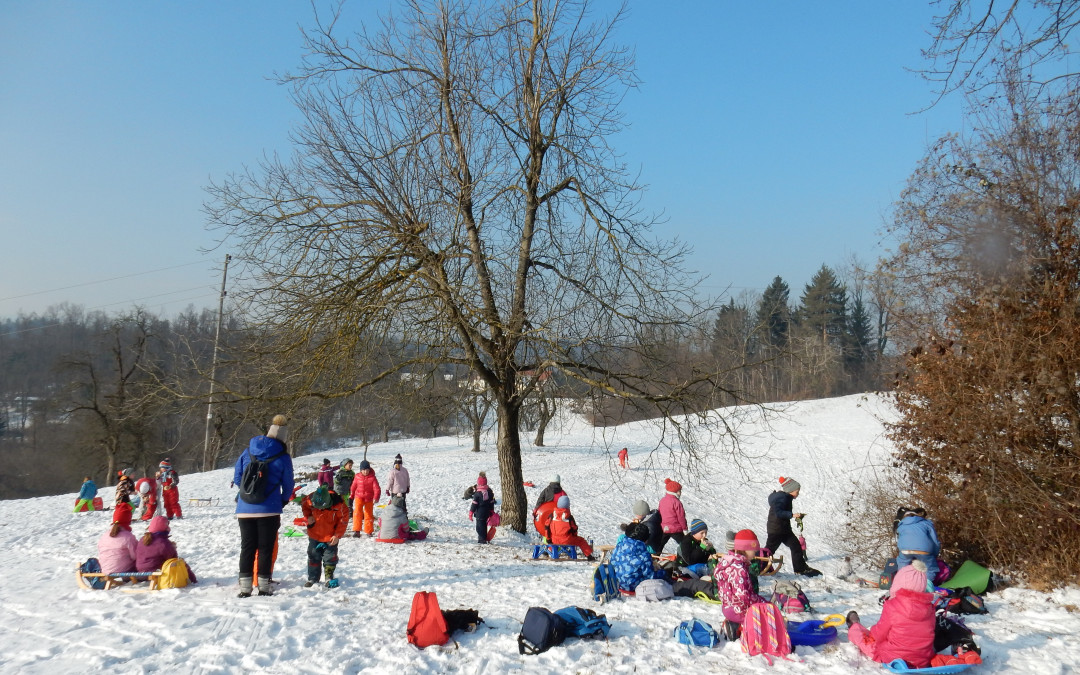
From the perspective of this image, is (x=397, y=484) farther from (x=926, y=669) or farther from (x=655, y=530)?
(x=926, y=669)

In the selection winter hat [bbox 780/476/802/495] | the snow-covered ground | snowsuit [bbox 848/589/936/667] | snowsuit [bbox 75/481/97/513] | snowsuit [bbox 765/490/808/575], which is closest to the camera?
snowsuit [bbox 848/589/936/667]

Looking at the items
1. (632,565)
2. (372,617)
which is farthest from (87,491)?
(632,565)

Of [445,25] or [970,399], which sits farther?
[445,25]

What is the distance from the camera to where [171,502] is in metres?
15.4

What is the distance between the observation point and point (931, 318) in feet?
37.0

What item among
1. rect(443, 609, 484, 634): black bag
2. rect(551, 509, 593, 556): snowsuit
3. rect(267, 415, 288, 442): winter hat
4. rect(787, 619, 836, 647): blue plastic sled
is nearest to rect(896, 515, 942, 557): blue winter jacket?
rect(787, 619, 836, 647): blue plastic sled

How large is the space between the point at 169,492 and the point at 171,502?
256 millimetres

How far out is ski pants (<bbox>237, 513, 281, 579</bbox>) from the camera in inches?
286

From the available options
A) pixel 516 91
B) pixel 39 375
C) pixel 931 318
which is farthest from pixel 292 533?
pixel 39 375

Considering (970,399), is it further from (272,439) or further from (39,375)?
(39,375)

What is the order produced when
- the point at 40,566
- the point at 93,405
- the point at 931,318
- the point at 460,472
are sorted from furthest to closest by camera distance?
the point at 93,405 → the point at 460,472 → the point at 931,318 → the point at 40,566

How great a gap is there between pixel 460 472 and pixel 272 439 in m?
17.7

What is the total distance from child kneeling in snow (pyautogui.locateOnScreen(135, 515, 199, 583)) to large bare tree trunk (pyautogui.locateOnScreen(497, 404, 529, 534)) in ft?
19.9

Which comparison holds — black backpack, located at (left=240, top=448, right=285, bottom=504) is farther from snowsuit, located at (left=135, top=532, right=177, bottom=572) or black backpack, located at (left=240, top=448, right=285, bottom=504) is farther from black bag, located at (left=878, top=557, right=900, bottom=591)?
black bag, located at (left=878, top=557, right=900, bottom=591)
